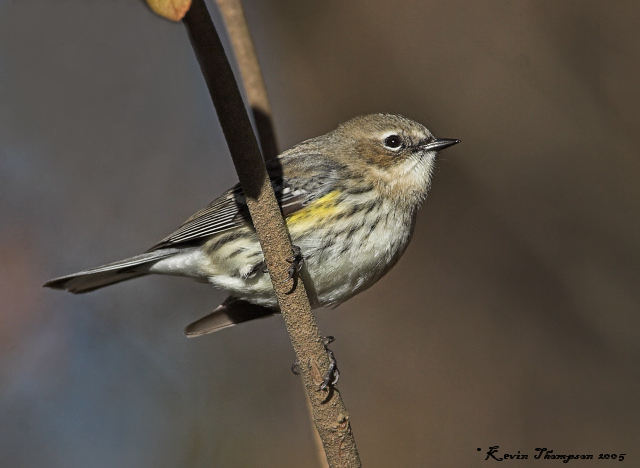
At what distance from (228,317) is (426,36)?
102 inches

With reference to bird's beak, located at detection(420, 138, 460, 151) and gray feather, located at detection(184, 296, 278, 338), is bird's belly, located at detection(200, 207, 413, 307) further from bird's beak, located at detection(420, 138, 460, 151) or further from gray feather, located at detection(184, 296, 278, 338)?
bird's beak, located at detection(420, 138, 460, 151)

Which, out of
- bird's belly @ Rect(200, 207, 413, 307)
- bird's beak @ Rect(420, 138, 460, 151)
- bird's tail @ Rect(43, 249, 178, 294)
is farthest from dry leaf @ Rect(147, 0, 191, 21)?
bird's beak @ Rect(420, 138, 460, 151)

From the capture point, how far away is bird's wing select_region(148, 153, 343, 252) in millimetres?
3684

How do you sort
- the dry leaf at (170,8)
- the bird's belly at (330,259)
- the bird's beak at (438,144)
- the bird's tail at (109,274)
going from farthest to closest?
1. the bird's beak at (438,144)
2. the bird's tail at (109,274)
3. the bird's belly at (330,259)
4. the dry leaf at (170,8)

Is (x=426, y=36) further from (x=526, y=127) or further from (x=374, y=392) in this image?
(x=374, y=392)

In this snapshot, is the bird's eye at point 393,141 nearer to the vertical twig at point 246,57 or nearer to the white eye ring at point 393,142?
the white eye ring at point 393,142

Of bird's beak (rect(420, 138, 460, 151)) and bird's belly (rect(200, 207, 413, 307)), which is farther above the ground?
bird's beak (rect(420, 138, 460, 151))

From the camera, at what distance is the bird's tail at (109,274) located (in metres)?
3.59

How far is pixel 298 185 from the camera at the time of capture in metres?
3.76

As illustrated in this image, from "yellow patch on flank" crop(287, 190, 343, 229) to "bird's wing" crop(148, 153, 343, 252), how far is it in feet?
0.10

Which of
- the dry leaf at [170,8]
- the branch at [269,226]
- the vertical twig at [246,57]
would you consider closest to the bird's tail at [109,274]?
the vertical twig at [246,57]

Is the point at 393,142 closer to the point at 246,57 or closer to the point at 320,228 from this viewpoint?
the point at 320,228

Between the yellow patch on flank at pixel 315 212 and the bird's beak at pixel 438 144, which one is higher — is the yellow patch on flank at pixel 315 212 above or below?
below

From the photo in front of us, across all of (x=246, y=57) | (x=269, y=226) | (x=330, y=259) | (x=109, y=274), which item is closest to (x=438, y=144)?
(x=330, y=259)
